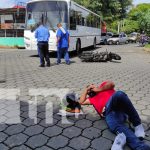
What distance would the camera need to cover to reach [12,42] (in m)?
24.4

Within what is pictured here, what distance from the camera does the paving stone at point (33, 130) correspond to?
4.11 metres

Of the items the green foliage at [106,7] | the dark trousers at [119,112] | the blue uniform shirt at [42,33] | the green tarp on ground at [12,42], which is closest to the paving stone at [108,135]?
the dark trousers at [119,112]

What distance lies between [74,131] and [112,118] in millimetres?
601

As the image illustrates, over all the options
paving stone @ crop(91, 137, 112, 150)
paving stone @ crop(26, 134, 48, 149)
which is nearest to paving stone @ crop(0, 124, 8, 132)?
paving stone @ crop(26, 134, 48, 149)

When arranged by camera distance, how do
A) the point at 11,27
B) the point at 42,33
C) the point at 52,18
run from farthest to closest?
the point at 11,27 → the point at 52,18 → the point at 42,33

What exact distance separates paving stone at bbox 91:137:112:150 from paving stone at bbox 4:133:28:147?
0.96m

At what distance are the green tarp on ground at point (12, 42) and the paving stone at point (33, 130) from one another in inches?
803

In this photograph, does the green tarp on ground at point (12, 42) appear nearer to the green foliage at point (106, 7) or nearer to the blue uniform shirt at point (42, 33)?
the blue uniform shirt at point (42, 33)

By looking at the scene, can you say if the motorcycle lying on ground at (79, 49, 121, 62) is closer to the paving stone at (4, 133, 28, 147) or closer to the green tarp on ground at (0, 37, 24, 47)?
the paving stone at (4, 133, 28, 147)

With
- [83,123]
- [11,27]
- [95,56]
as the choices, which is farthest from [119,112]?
[11,27]

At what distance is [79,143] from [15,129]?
1.06 m

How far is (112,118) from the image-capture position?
13.5 feet

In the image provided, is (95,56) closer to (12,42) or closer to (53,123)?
(53,123)

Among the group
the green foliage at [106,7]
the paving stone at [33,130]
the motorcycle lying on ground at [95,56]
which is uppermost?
the green foliage at [106,7]
